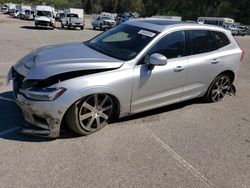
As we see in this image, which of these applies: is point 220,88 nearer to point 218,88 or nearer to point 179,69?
point 218,88

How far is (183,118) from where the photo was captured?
606 cm

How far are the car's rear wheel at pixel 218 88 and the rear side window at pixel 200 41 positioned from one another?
72 cm

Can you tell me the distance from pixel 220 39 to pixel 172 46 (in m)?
1.52

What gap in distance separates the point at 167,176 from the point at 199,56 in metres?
2.80

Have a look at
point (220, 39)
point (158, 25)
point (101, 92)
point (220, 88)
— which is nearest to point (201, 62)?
point (220, 39)

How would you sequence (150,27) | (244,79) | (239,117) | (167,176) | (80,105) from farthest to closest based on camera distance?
1. (244,79)
2. (239,117)
3. (150,27)
4. (80,105)
5. (167,176)

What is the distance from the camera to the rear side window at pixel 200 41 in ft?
20.0

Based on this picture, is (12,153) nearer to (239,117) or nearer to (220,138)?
(220,138)

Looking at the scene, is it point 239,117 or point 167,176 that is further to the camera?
point 239,117

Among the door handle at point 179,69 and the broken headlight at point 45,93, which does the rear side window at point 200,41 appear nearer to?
the door handle at point 179,69

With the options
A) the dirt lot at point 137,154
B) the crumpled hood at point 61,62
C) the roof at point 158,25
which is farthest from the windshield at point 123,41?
the dirt lot at point 137,154

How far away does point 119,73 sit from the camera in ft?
16.3

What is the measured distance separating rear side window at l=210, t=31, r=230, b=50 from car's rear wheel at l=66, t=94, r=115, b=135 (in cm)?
274

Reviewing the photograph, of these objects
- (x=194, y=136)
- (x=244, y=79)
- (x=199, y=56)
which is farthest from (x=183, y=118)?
(x=244, y=79)
